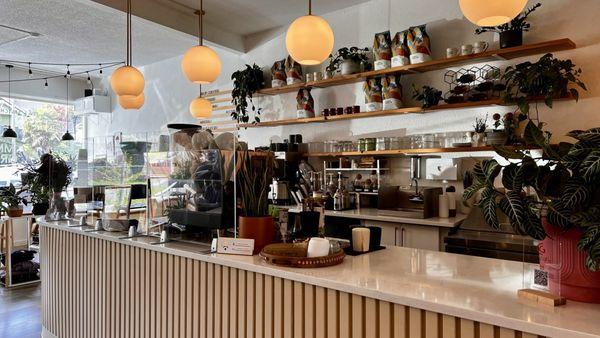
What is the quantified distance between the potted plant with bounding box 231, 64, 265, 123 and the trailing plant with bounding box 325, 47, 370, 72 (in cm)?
111

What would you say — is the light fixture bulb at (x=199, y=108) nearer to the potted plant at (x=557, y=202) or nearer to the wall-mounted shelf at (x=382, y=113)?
the wall-mounted shelf at (x=382, y=113)

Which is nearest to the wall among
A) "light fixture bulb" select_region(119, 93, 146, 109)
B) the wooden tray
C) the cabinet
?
the cabinet

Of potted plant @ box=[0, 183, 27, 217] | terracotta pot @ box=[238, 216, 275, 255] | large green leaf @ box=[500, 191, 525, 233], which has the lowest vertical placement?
potted plant @ box=[0, 183, 27, 217]

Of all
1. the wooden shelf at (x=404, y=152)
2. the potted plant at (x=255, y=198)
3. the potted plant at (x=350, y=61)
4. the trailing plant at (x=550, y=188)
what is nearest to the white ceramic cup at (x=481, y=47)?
the wooden shelf at (x=404, y=152)

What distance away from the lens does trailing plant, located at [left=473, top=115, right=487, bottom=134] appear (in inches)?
161

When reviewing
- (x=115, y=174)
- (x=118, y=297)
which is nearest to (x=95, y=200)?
(x=115, y=174)

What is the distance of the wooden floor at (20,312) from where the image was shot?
3768 mm

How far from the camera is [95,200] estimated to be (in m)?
3.17

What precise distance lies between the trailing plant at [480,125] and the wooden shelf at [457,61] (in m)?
0.58

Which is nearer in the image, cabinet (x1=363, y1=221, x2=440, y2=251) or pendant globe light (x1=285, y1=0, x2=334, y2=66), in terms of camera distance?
pendant globe light (x1=285, y1=0, x2=334, y2=66)

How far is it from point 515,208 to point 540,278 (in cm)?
28

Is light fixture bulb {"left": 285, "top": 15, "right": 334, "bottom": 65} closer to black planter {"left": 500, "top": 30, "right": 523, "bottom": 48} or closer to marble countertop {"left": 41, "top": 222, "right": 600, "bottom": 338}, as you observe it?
marble countertop {"left": 41, "top": 222, "right": 600, "bottom": 338}

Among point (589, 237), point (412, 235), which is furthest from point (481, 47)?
point (589, 237)

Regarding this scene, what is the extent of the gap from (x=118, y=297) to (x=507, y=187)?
243 cm
